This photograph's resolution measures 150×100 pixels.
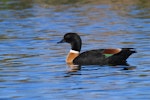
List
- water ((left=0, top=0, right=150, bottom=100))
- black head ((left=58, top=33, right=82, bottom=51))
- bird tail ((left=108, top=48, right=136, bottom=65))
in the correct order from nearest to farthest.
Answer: water ((left=0, top=0, right=150, bottom=100))
bird tail ((left=108, top=48, right=136, bottom=65))
black head ((left=58, top=33, right=82, bottom=51))

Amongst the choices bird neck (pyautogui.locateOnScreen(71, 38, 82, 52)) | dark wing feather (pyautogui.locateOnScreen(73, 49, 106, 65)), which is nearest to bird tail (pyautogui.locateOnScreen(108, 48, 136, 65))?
dark wing feather (pyautogui.locateOnScreen(73, 49, 106, 65))

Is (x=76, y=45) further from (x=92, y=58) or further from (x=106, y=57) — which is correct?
(x=106, y=57)

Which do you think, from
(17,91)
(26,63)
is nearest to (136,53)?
(26,63)

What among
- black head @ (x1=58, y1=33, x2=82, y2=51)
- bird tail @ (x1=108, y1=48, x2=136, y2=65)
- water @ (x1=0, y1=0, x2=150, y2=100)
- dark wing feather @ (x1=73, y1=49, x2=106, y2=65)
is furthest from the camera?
black head @ (x1=58, y1=33, x2=82, y2=51)

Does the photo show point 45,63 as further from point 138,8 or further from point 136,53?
point 138,8

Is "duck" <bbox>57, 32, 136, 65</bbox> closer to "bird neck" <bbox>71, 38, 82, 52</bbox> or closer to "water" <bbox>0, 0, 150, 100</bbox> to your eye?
"water" <bbox>0, 0, 150, 100</bbox>

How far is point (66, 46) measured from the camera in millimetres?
25250

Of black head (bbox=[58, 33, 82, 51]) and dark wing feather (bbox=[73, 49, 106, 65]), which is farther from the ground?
black head (bbox=[58, 33, 82, 51])

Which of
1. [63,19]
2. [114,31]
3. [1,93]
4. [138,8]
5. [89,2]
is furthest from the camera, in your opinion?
[89,2]

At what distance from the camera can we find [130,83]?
51.4 ft

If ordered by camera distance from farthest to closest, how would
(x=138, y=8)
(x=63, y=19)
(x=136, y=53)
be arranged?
(x=138, y=8), (x=63, y=19), (x=136, y=53)

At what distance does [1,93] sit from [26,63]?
5.05m

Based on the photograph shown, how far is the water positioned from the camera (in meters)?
15.0

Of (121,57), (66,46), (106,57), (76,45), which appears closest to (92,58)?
(106,57)
